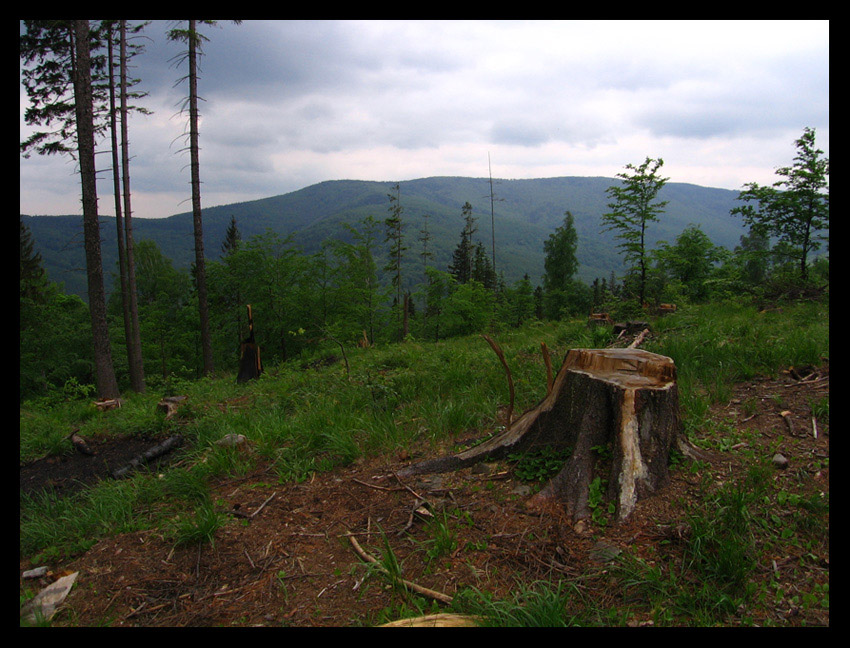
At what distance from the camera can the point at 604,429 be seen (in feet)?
9.93

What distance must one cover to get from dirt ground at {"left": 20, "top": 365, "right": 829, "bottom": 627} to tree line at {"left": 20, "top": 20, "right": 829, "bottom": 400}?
5812mm

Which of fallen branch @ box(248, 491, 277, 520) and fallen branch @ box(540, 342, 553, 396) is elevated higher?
fallen branch @ box(540, 342, 553, 396)

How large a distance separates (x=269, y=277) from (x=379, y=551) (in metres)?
16.3

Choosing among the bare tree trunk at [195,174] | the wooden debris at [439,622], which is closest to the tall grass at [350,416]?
the wooden debris at [439,622]

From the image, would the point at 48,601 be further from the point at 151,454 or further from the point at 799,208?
the point at 799,208

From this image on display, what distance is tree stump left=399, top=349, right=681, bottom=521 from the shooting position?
2.77m

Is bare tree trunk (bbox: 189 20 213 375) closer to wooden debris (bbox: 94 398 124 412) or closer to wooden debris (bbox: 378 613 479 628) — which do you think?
wooden debris (bbox: 94 398 124 412)

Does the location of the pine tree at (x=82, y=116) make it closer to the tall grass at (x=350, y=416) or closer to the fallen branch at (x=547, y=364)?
the tall grass at (x=350, y=416)

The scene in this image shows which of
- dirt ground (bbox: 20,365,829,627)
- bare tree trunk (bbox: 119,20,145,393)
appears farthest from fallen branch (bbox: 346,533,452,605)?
bare tree trunk (bbox: 119,20,145,393)

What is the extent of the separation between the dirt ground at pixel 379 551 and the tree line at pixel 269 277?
5812 millimetres

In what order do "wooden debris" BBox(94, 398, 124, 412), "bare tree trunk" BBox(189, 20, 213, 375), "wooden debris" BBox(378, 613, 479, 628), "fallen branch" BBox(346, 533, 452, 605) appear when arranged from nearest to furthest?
"wooden debris" BBox(378, 613, 479, 628) → "fallen branch" BBox(346, 533, 452, 605) → "wooden debris" BBox(94, 398, 124, 412) → "bare tree trunk" BBox(189, 20, 213, 375)

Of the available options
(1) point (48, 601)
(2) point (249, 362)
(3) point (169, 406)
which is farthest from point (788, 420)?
(2) point (249, 362)

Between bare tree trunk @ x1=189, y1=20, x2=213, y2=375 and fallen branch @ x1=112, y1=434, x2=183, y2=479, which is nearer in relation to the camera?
fallen branch @ x1=112, y1=434, x2=183, y2=479

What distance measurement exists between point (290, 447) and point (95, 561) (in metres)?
1.71
